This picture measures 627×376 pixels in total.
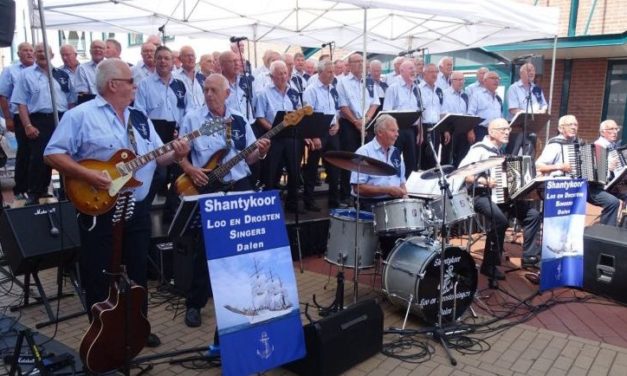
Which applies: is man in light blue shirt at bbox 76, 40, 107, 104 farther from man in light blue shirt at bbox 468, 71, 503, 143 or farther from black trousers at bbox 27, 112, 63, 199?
man in light blue shirt at bbox 468, 71, 503, 143

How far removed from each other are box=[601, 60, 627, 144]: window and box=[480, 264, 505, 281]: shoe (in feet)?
24.7

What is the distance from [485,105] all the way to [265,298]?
22.9 feet

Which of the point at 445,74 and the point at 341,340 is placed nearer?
the point at 341,340

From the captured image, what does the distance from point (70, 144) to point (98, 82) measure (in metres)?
0.45

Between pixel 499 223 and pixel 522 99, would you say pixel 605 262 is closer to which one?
pixel 499 223

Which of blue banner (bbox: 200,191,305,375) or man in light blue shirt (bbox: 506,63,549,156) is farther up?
man in light blue shirt (bbox: 506,63,549,156)

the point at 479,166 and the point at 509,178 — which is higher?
the point at 479,166

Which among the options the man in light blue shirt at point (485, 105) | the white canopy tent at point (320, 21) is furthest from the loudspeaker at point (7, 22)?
the man in light blue shirt at point (485, 105)

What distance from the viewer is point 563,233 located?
5387 millimetres

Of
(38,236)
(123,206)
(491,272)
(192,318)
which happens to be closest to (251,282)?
(123,206)

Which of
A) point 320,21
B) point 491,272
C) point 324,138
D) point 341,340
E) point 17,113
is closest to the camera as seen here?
point 341,340

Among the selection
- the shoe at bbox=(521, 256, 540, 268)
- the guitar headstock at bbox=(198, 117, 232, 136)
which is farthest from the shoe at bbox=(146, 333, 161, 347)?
the shoe at bbox=(521, 256, 540, 268)

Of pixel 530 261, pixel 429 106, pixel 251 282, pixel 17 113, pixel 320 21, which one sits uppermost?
pixel 320 21

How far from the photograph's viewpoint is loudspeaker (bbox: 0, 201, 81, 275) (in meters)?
4.11
